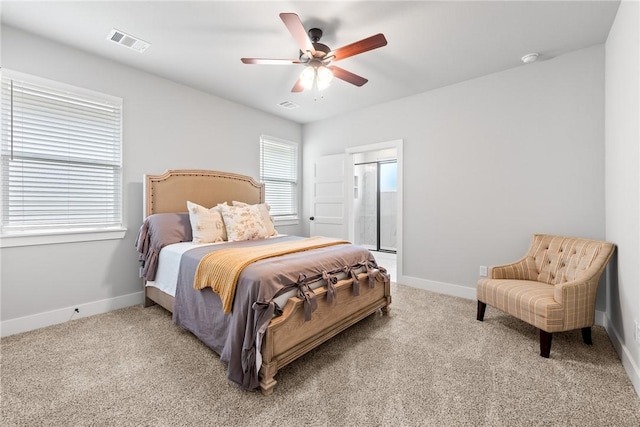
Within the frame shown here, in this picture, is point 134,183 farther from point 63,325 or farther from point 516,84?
point 516,84

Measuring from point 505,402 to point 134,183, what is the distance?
374cm

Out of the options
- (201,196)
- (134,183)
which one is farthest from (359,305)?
(134,183)

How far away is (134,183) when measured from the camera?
312 cm

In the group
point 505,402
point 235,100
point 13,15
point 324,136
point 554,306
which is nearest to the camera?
point 505,402

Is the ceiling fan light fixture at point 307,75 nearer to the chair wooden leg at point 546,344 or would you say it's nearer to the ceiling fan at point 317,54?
the ceiling fan at point 317,54

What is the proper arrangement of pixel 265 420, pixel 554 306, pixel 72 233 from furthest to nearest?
pixel 72 233 < pixel 554 306 < pixel 265 420

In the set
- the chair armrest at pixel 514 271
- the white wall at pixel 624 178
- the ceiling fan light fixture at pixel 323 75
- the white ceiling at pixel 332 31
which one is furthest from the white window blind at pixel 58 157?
the white wall at pixel 624 178

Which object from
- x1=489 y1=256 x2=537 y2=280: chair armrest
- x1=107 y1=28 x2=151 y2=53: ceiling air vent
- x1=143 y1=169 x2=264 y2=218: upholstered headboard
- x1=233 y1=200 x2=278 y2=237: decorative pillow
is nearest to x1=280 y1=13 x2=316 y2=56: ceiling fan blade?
x1=107 y1=28 x2=151 y2=53: ceiling air vent

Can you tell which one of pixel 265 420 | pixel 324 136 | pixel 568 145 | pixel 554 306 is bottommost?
pixel 265 420

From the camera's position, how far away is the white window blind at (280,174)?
4.64 metres

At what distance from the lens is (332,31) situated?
7.83 ft

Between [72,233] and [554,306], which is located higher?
[72,233]

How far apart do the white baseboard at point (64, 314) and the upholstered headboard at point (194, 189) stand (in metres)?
0.96

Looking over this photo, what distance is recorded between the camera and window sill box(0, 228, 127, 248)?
2.39 meters
